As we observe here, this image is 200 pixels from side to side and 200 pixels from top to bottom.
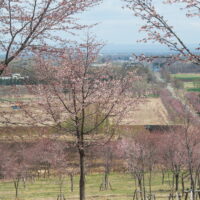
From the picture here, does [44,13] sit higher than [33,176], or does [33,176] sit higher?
[44,13]

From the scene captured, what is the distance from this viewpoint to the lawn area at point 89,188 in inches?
904

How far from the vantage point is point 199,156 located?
21891 millimetres

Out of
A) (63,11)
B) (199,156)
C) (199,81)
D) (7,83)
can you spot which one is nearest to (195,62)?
(63,11)

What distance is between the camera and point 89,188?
27234 millimetres

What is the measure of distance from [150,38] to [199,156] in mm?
17687

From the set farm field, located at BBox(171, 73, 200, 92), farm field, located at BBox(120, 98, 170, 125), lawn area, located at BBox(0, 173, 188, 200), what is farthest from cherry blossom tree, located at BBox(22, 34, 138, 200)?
farm field, located at BBox(171, 73, 200, 92)

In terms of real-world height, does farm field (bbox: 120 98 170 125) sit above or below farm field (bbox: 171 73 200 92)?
below

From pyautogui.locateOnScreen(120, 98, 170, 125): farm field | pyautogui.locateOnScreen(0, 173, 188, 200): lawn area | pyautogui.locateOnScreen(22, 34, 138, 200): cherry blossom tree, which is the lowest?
pyautogui.locateOnScreen(0, 173, 188, 200): lawn area

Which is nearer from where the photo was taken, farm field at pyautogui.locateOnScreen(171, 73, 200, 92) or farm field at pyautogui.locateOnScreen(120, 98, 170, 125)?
farm field at pyautogui.locateOnScreen(120, 98, 170, 125)

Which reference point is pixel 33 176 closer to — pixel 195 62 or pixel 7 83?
pixel 7 83

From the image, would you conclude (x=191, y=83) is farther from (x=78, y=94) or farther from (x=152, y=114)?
(x=78, y=94)

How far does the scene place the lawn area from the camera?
75.3ft

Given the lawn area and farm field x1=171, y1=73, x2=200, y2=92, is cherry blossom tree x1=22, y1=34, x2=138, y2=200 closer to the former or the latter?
the lawn area

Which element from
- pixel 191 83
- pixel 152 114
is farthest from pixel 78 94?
pixel 191 83
